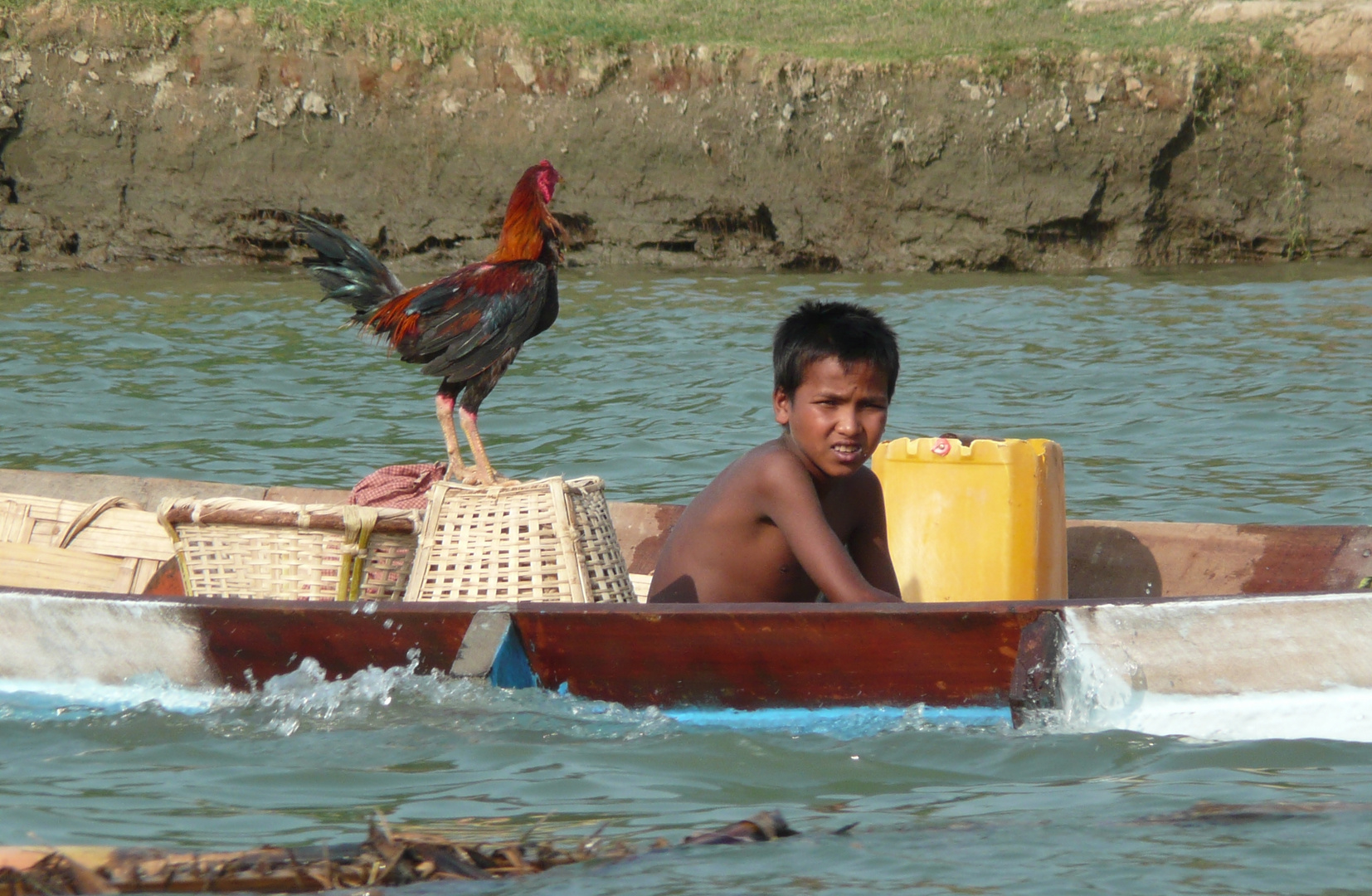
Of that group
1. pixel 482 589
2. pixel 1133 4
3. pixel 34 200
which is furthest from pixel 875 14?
pixel 482 589

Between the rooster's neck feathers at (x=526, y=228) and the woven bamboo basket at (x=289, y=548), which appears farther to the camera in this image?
the rooster's neck feathers at (x=526, y=228)

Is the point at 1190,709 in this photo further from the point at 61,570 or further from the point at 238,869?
the point at 61,570

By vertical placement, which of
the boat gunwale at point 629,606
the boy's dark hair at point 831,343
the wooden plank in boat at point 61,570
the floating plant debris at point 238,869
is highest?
the boy's dark hair at point 831,343

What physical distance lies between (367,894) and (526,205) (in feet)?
9.09

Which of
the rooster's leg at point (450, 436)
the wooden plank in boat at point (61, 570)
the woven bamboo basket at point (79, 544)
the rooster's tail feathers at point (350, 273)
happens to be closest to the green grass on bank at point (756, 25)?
the rooster's tail feathers at point (350, 273)

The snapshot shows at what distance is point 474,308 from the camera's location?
4.53 meters

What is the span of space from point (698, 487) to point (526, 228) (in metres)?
1.99

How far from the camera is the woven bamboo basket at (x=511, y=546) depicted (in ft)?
11.5

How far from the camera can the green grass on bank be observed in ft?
38.4

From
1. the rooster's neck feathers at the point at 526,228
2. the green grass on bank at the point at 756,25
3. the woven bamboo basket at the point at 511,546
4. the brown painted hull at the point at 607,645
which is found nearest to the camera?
the brown painted hull at the point at 607,645

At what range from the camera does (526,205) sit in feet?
15.4

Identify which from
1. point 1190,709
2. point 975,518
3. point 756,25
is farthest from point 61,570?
point 756,25

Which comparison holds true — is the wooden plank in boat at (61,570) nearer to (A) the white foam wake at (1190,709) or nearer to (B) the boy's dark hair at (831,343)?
(B) the boy's dark hair at (831,343)

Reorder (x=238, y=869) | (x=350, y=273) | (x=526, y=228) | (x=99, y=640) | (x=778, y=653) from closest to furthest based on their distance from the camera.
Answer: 1. (x=238, y=869)
2. (x=778, y=653)
3. (x=99, y=640)
4. (x=526, y=228)
5. (x=350, y=273)
